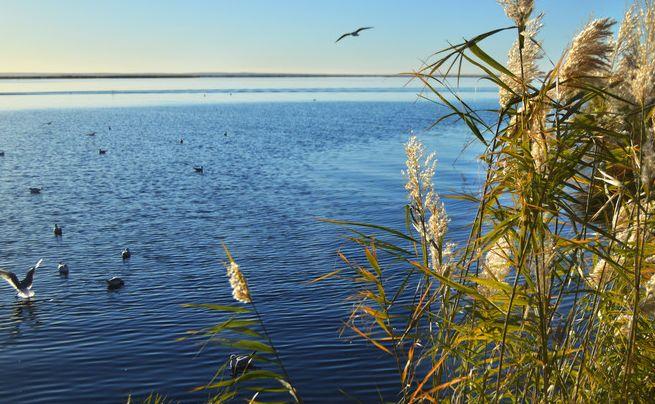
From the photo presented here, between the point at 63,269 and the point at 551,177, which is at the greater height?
the point at 551,177

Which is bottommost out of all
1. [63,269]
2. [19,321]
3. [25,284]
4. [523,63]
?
[19,321]

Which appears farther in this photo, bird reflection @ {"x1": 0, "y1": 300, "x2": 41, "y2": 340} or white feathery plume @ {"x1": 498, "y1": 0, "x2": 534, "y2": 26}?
bird reflection @ {"x1": 0, "y1": 300, "x2": 41, "y2": 340}

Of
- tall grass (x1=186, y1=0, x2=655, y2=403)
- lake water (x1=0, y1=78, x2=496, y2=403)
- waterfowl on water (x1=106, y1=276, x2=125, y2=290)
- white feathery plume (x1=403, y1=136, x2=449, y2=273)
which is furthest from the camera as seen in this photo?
waterfowl on water (x1=106, y1=276, x2=125, y2=290)

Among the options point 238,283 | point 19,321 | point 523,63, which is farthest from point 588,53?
point 19,321

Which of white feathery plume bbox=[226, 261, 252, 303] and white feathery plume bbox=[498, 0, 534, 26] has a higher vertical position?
white feathery plume bbox=[498, 0, 534, 26]

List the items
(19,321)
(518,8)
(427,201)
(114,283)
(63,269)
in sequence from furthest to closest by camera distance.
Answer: (63,269) < (114,283) < (19,321) < (427,201) < (518,8)

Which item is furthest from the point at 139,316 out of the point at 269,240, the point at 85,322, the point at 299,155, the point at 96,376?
the point at 299,155

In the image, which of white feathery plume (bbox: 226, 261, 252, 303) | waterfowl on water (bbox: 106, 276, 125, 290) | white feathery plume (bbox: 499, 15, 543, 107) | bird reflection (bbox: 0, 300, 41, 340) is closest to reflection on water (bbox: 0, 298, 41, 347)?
bird reflection (bbox: 0, 300, 41, 340)

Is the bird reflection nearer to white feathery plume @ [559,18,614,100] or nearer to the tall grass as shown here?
the tall grass

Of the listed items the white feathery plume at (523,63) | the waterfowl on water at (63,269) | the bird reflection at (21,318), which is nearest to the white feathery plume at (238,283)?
the white feathery plume at (523,63)

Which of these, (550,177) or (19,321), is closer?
(550,177)

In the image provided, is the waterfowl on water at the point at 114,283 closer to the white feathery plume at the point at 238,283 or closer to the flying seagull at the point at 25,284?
the flying seagull at the point at 25,284

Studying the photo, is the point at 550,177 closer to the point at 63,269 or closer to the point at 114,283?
the point at 114,283

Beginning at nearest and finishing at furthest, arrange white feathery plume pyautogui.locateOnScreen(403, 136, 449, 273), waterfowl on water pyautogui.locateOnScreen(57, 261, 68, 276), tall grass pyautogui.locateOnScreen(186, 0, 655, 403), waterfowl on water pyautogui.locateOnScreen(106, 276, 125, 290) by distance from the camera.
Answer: tall grass pyautogui.locateOnScreen(186, 0, 655, 403) → white feathery plume pyautogui.locateOnScreen(403, 136, 449, 273) → waterfowl on water pyautogui.locateOnScreen(106, 276, 125, 290) → waterfowl on water pyautogui.locateOnScreen(57, 261, 68, 276)
